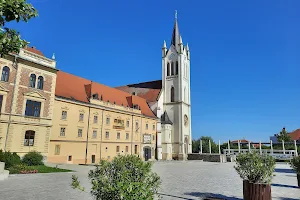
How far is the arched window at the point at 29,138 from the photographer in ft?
81.9

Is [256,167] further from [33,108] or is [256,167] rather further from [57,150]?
[57,150]

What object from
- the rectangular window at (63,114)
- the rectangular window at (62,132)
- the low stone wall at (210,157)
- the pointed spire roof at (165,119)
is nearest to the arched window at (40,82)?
the rectangular window at (63,114)

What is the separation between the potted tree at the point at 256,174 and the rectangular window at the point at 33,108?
24326mm

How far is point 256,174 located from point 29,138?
80.8 ft

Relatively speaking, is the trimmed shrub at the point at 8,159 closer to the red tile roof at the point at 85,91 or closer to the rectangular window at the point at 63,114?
the rectangular window at the point at 63,114

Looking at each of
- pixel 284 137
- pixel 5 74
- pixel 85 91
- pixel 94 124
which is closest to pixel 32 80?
pixel 5 74

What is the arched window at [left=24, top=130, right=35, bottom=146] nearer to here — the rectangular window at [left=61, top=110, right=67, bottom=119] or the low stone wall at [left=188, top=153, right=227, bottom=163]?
the rectangular window at [left=61, top=110, right=67, bottom=119]

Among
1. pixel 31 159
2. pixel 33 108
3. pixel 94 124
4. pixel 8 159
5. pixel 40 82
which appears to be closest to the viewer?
pixel 8 159

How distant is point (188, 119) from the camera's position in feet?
185

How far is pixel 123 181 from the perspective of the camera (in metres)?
4.54

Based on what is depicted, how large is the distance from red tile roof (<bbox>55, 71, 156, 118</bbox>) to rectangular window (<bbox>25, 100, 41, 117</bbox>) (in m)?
4.23

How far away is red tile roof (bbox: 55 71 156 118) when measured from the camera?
3359cm

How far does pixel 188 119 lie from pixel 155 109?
9.57m

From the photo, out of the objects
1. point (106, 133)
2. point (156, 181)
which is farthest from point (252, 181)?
point (106, 133)
